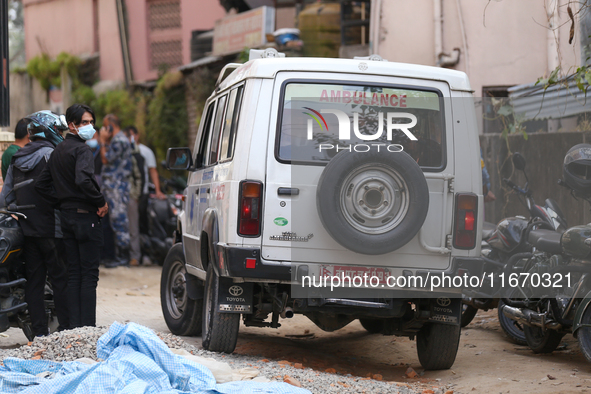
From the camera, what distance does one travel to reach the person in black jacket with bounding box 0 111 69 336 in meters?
6.05

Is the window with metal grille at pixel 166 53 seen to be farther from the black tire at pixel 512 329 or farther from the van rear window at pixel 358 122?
the van rear window at pixel 358 122

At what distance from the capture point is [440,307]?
5.54m

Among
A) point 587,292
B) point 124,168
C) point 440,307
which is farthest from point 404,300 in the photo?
point 124,168

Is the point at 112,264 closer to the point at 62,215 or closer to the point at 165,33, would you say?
the point at 62,215

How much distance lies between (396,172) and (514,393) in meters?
1.66

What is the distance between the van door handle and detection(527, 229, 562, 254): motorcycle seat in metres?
2.29

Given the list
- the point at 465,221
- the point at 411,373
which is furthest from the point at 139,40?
the point at 465,221

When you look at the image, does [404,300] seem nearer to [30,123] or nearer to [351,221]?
[351,221]

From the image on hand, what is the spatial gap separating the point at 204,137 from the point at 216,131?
0.58 metres

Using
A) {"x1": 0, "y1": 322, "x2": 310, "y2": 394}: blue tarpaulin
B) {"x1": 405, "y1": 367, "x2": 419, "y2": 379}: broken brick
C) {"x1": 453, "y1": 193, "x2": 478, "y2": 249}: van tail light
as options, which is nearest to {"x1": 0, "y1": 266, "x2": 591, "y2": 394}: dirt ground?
{"x1": 405, "y1": 367, "x2": 419, "y2": 379}: broken brick

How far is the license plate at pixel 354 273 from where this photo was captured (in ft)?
16.8

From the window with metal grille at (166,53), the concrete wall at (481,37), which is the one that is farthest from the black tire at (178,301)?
the window with metal grille at (166,53)

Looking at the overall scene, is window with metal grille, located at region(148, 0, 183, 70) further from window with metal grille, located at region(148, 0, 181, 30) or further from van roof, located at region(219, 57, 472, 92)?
van roof, located at region(219, 57, 472, 92)

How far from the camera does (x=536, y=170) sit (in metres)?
10.2
